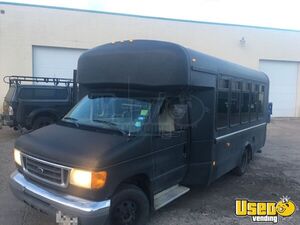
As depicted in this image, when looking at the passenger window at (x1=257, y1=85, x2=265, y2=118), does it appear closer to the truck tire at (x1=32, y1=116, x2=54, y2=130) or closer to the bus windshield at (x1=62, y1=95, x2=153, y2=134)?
the bus windshield at (x1=62, y1=95, x2=153, y2=134)

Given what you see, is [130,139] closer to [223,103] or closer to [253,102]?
[223,103]

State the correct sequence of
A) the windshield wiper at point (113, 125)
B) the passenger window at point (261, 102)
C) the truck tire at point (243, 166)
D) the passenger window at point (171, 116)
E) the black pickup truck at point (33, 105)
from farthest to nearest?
the black pickup truck at point (33, 105), the passenger window at point (261, 102), the truck tire at point (243, 166), the passenger window at point (171, 116), the windshield wiper at point (113, 125)

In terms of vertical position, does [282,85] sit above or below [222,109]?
above

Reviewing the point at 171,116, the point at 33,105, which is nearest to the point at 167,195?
the point at 171,116

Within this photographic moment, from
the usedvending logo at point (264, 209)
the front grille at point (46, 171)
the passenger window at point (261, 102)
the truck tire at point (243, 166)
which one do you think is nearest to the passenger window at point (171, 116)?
the front grille at point (46, 171)

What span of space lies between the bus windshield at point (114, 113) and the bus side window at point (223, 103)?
1.84 meters

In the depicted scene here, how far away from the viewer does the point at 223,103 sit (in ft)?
20.8

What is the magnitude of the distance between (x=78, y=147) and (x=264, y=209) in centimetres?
349

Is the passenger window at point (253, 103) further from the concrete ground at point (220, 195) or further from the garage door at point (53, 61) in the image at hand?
the garage door at point (53, 61)

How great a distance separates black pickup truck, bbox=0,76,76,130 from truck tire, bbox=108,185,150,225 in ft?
27.4

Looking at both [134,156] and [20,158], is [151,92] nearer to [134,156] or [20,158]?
[134,156]

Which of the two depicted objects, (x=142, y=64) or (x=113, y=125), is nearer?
(x=113, y=125)

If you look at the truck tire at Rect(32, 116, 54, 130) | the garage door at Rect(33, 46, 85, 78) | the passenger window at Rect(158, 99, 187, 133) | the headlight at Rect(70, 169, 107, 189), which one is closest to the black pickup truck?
the truck tire at Rect(32, 116, 54, 130)

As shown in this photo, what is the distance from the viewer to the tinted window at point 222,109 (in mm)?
6121
